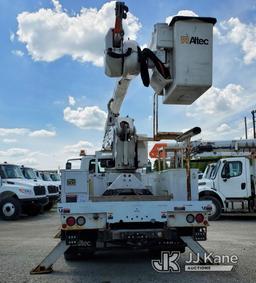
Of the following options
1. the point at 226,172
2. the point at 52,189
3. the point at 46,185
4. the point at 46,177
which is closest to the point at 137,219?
the point at 226,172

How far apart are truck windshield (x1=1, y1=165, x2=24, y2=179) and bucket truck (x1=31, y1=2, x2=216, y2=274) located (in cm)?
1192

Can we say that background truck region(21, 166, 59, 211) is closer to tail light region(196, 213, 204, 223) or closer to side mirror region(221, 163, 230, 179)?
side mirror region(221, 163, 230, 179)

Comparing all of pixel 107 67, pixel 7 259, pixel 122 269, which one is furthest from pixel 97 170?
pixel 107 67

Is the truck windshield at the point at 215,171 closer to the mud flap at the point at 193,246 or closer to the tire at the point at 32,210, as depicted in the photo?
the tire at the point at 32,210

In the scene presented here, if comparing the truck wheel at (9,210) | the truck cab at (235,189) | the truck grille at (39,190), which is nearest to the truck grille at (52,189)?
the truck grille at (39,190)

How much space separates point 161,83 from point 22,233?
8506mm

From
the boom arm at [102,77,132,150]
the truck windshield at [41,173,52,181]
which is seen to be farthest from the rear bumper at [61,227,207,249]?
the truck windshield at [41,173,52,181]

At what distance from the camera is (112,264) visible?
7961 millimetres

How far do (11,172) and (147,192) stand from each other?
12.6 meters

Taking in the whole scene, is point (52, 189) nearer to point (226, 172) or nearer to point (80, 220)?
point (226, 172)

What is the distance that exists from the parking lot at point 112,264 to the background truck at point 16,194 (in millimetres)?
6325

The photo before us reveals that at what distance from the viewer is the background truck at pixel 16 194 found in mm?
18438

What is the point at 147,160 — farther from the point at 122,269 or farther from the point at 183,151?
the point at 122,269

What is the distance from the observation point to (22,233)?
13391 mm
